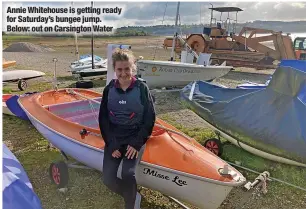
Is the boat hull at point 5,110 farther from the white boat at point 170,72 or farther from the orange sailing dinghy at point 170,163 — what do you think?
the white boat at point 170,72

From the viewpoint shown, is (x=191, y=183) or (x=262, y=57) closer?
(x=191, y=183)

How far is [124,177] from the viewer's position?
3.18 m

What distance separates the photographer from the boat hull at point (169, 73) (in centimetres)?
968

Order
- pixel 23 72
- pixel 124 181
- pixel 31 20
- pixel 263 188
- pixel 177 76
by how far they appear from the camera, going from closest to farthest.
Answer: pixel 124 181
pixel 263 188
pixel 31 20
pixel 177 76
pixel 23 72

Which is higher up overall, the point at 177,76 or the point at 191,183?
the point at 177,76

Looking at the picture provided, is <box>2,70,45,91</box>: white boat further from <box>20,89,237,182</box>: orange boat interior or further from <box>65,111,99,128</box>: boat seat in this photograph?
<box>65,111,99,128</box>: boat seat

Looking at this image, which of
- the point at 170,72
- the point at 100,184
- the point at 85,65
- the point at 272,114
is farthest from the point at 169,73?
the point at 100,184

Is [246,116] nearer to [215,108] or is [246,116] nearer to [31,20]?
[215,108]

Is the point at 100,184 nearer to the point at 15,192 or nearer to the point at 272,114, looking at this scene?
the point at 15,192

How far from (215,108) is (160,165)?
2120mm

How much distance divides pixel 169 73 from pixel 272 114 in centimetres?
563

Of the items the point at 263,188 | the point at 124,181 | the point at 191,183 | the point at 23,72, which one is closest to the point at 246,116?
the point at 263,188

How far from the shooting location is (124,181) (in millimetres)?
3199

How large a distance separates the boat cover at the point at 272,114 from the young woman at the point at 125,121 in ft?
6.66
